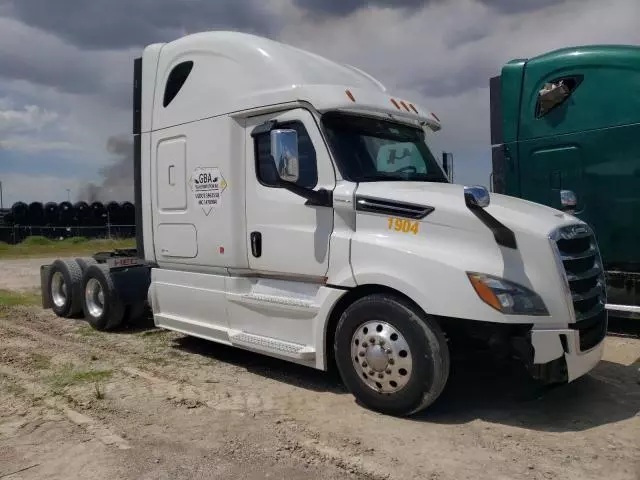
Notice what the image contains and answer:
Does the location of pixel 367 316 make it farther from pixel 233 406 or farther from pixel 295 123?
pixel 295 123

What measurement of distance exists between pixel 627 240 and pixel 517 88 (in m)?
2.35

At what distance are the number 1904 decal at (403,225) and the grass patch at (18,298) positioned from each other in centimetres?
833

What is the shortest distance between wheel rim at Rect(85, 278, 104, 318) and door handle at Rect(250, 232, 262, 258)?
11.3 ft

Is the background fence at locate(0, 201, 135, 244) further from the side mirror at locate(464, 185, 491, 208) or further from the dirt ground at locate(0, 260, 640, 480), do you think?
the side mirror at locate(464, 185, 491, 208)

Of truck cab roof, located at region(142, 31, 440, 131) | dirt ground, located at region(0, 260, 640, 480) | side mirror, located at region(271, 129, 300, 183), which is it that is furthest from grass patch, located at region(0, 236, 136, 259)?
side mirror, located at region(271, 129, 300, 183)

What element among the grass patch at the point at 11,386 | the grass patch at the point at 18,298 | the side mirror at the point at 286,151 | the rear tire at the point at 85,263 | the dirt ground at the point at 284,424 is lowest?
the dirt ground at the point at 284,424

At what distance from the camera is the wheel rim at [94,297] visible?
8.17m

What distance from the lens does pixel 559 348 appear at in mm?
4223

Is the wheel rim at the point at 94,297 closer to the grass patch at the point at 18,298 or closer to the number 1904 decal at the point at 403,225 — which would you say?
the grass patch at the point at 18,298

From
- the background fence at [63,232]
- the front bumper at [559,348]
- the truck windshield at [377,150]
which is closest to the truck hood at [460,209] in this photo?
the truck windshield at [377,150]

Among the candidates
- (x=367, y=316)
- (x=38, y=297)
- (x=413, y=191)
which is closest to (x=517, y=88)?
(x=413, y=191)

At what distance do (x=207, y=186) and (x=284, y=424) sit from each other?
2669 millimetres

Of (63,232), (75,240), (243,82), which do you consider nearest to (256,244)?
(243,82)

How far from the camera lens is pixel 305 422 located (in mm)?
4539
